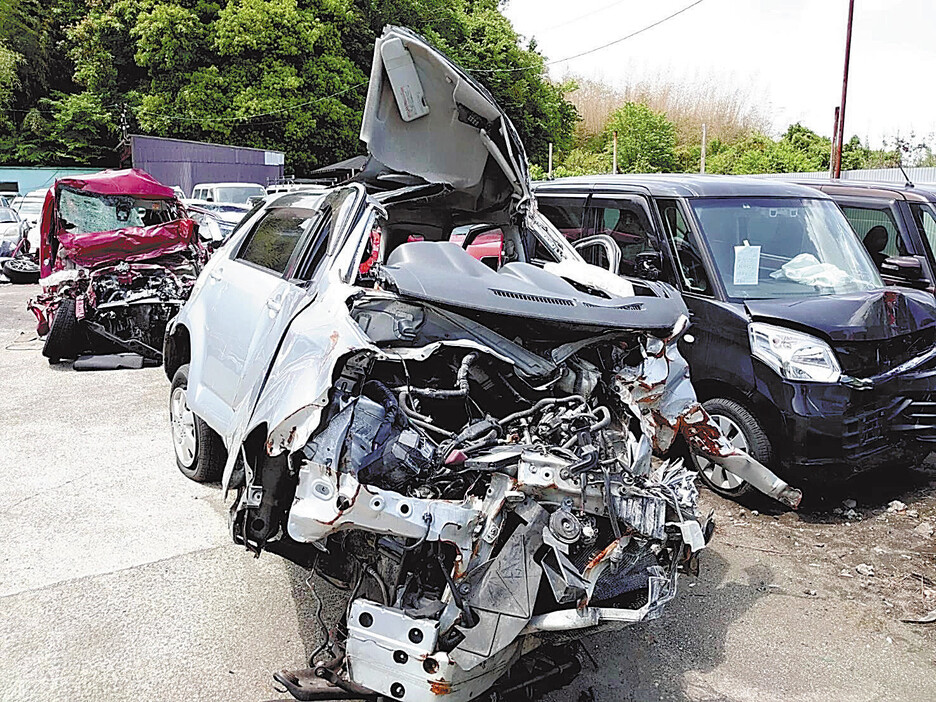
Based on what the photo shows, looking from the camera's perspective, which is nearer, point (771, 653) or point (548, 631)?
point (548, 631)

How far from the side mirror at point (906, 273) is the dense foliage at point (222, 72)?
2815 cm

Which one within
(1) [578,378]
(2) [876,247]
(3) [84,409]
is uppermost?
(2) [876,247]

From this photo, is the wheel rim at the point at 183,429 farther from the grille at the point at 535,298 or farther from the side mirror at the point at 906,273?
the side mirror at the point at 906,273

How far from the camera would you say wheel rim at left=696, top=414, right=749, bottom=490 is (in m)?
5.23

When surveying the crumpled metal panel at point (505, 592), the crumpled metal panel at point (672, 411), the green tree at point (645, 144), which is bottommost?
the crumpled metal panel at point (505, 592)

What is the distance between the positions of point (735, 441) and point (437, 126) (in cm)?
276

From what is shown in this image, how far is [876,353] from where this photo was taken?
5121 mm

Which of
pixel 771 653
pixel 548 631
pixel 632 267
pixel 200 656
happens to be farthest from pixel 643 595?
pixel 632 267

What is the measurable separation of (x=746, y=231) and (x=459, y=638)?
427cm

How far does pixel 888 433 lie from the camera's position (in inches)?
201

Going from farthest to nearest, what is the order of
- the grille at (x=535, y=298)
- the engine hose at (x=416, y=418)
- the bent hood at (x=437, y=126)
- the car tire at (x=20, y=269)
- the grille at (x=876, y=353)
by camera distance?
the car tire at (x=20, y=269) → the grille at (x=876, y=353) → the bent hood at (x=437, y=126) → the grille at (x=535, y=298) → the engine hose at (x=416, y=418)

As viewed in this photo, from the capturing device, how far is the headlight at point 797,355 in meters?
4.99

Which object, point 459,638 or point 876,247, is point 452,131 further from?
point 876,247

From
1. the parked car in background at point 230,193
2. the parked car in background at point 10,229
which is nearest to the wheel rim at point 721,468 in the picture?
the parked car in background at point 10,229
